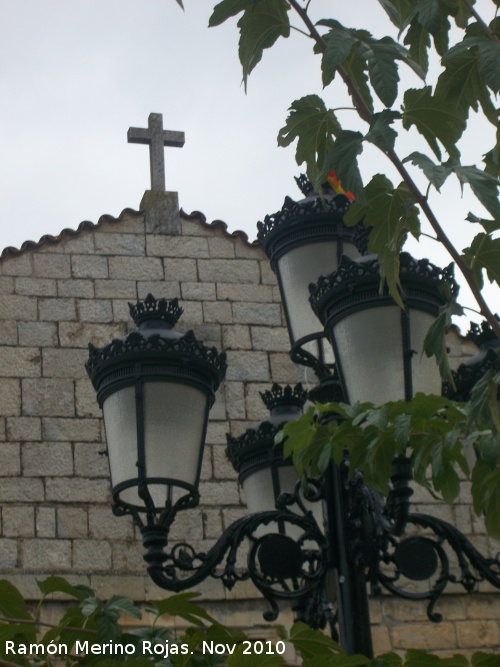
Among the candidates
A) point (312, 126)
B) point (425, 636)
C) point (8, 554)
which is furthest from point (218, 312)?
point (312, 126)

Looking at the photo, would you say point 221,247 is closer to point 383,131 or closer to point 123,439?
point 123,439

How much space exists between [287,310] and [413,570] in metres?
1.17

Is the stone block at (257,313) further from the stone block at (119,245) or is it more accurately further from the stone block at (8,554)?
the stone block at (8,554)

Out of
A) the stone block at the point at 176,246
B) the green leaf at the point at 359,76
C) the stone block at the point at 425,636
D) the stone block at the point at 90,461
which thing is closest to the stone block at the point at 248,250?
the stone block at the point at 176,246

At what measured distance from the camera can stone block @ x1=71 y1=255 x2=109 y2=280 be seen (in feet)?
26.4

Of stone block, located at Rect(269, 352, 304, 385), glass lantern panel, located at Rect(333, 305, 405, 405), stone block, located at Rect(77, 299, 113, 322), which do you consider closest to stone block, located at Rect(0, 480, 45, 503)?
stone block, located at Rect(77, 299, 113, 322)

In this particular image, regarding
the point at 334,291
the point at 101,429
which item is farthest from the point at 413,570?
the point at 101,429

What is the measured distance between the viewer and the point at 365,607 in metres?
3.75

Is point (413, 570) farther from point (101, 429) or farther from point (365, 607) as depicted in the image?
point (101, 429)

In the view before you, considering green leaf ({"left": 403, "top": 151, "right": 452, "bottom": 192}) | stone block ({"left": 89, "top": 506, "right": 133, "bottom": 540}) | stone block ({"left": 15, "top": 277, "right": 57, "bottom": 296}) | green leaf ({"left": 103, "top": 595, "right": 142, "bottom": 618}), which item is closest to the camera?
green leaf ({"left": 403, "top": 151, "right": 452, "bottom": 192})

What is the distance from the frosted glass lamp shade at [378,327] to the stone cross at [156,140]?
4667 mm

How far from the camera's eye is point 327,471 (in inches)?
157

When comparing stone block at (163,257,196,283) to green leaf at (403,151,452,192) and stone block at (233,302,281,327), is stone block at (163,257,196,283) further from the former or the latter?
green leaf at (403,151,452,192)

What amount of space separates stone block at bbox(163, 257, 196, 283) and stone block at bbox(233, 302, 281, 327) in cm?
35
